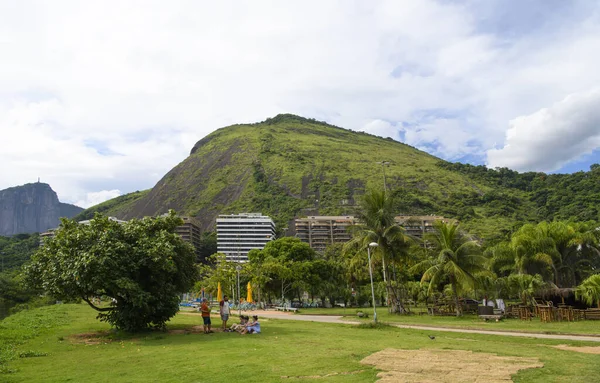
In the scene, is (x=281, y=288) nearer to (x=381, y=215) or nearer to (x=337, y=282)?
(x=337, y=282)

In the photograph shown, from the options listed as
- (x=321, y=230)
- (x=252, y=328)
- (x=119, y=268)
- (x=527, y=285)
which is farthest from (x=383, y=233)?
(x=321, y=230)

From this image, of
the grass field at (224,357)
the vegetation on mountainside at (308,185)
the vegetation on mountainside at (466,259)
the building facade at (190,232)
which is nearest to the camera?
the grass field at (224,357)

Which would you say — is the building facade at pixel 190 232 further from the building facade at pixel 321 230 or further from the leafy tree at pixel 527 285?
the leafy tree at pixel 527 285

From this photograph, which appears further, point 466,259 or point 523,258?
point 523,258

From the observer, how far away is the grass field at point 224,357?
8.98m

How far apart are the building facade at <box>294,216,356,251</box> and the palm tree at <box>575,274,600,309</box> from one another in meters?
91.4

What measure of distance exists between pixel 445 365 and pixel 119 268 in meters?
11.8

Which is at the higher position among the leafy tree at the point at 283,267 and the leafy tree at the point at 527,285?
the leafy tree at the point at 283,267

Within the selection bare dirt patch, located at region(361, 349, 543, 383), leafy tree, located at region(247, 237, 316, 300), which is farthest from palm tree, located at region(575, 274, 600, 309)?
leafy tree, located at region(247, 237, 316, 300)

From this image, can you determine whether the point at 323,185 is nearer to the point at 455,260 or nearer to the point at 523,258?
the point at 523,258

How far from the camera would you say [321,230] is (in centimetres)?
12012

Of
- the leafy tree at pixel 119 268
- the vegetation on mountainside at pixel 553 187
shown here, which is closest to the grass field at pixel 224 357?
the leafy tree at pixel 119 268

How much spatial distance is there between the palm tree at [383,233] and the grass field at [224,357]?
1370 cm

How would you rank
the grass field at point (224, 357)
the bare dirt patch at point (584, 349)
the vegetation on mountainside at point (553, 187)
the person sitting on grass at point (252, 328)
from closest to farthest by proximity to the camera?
the grass field at point (224, 357)
the bare dirt patch at point (584, 349)
the person sitting on grass at point (252, 328)
the vegetation on mountainside at point (553, 187)
